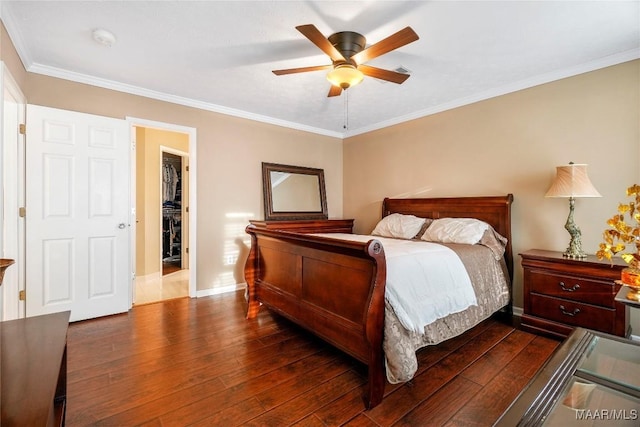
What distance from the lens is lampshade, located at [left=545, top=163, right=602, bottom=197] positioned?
244 centimetres

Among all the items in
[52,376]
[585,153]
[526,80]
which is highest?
[526,80]

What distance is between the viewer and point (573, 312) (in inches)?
96.2

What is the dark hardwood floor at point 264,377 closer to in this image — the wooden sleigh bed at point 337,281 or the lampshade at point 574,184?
the wooden sleigh bed at point 337,281

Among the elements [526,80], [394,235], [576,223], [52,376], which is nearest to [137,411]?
[52,376]

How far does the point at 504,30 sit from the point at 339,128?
2919 mm

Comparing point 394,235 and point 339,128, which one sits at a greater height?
point 339,128

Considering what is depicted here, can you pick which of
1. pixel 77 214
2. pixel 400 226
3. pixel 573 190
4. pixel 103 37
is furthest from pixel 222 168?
pixel 573 190

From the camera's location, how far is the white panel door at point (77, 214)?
2693 mm

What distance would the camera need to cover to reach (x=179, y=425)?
153 cm

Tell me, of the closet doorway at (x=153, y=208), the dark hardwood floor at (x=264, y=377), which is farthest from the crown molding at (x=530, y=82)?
the closet doorway at (x=153, y=208)

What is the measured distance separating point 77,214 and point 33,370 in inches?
98.6

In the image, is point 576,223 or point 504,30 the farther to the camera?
point 576,223

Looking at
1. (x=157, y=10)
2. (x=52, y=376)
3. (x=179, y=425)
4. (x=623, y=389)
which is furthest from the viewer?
(x=157, y=10)

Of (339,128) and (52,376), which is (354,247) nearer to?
(52,376)
